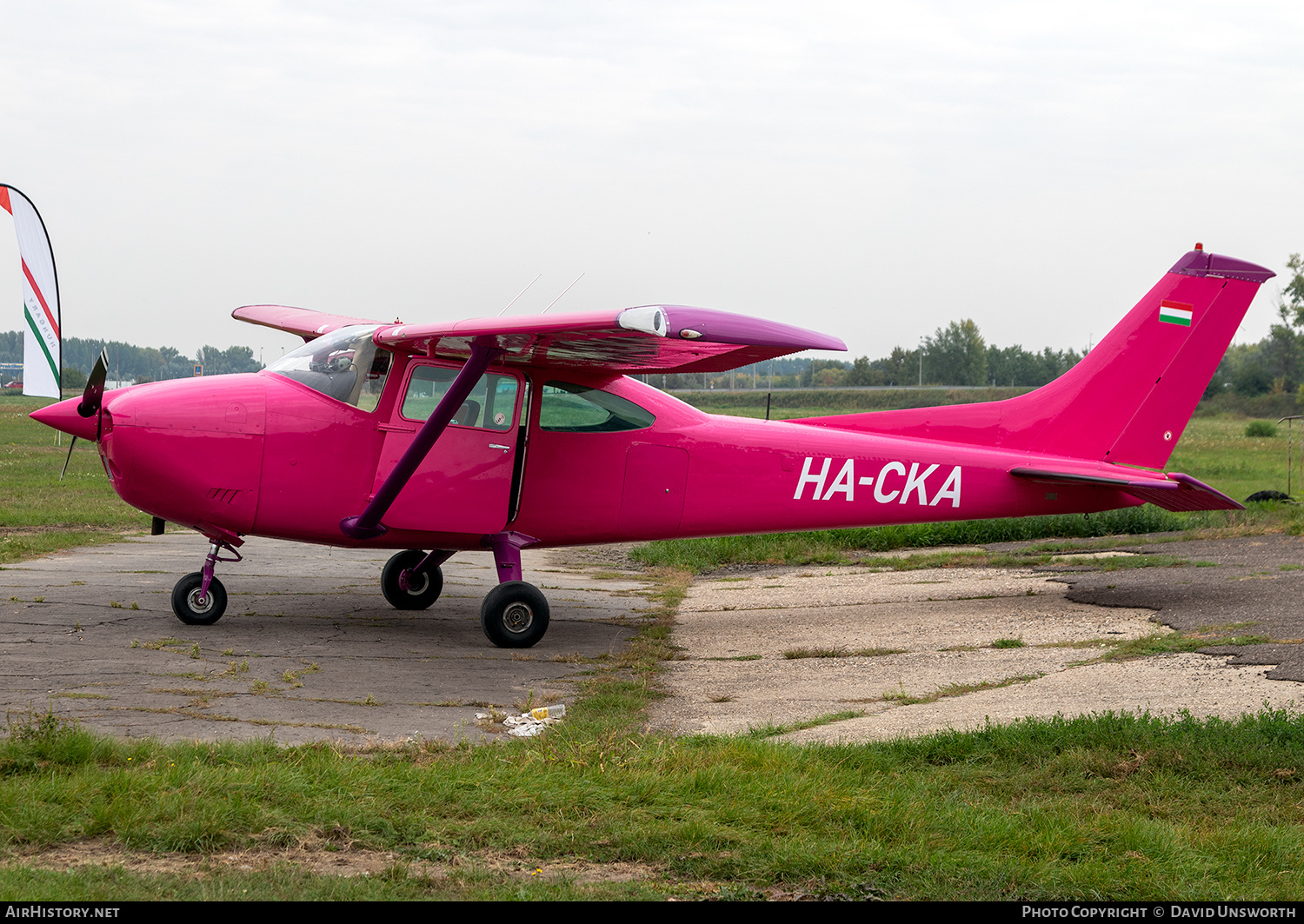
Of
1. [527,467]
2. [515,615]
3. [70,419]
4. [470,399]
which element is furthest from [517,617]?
[70,419]

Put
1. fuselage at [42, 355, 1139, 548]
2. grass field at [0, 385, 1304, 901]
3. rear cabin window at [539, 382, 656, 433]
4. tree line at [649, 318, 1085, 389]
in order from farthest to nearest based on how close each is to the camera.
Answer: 1. tree line at [649, 318, 1085, 389]
2. rear cabin window at [539, 382, 656, 433]
3. fuselage at [42, 355, 1139, 548]
4. grass field at [0, 385, 1304, 901]

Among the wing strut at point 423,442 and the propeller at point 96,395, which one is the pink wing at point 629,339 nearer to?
the wing strut at point 423,442

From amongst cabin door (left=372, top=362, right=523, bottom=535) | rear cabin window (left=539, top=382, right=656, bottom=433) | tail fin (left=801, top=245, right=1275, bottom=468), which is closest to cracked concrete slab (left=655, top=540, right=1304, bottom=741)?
tail fin (left=801, top=245, right=1275, bottom=468)

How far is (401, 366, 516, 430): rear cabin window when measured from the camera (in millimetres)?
9531

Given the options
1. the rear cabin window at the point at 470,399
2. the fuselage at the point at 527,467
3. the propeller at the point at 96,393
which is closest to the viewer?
the propeller at the point at 96,393

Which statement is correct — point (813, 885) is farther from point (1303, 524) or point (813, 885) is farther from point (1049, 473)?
point (1303, 524)

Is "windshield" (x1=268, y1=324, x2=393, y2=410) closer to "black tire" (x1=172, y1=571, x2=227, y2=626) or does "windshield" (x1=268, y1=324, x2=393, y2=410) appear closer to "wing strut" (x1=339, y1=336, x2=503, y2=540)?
"wing strut" (x1=339, y1=336, x2=503, y2=540)

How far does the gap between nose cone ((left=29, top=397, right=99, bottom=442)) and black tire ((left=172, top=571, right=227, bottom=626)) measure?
1482 millimetres

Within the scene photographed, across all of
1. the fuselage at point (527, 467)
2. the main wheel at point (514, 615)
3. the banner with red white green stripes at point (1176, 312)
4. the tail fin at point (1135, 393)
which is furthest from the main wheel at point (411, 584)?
the banner with red white green stripes at point (1176, 312)

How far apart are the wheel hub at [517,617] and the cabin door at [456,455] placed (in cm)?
80

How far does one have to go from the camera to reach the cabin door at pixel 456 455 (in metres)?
9.41

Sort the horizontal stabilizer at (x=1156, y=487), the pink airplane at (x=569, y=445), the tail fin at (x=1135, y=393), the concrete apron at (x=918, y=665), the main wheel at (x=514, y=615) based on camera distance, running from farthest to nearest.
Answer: the tail fin at (x=1135, y=393) < the horizontal stabilizer at (x=1156, y=487) < the main wheel at (x=514, y=615) < the pink airplane at (x=569, y=445) < the concrete apron at (x=918, y=665)

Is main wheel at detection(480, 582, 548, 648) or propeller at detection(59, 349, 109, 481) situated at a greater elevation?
propeller at detection(59, 349, 109, 481)

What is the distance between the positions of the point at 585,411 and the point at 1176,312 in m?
6.58
